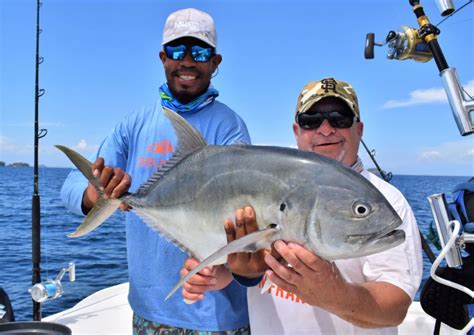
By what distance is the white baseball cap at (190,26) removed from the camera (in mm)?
2336

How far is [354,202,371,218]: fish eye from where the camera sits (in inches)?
55.2

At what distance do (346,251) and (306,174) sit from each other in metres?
0.27

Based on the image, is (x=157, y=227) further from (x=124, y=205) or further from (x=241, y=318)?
(x=241, y=318)

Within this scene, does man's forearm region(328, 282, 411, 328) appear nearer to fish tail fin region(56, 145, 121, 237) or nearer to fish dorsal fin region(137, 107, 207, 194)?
fish dorsal fin region(137, 107, 207, 194)

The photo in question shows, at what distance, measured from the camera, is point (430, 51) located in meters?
3.07

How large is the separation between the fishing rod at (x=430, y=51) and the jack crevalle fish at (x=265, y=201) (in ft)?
3.56

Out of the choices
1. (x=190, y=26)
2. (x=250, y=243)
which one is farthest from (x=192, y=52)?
(x=250, y=243)

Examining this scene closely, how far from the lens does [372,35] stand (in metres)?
3.50

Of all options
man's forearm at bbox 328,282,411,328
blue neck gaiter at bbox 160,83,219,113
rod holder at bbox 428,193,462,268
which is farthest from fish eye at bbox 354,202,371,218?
blue neck gaiter at bbox 160,83,219,113

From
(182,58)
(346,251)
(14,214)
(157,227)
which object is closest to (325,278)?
(346,251)

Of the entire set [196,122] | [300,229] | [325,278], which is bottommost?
[325,278]

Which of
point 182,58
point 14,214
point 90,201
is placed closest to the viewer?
point 90,201

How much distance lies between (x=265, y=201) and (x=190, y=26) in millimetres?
1199

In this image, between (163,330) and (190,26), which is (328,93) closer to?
(190,26)
